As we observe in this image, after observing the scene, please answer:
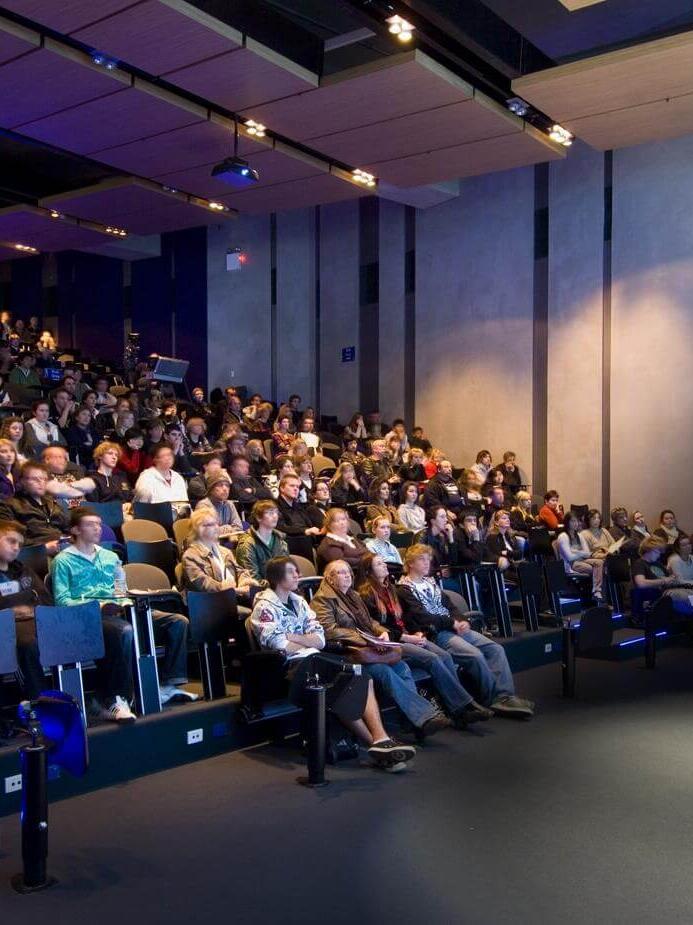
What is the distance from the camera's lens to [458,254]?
34.4 ft

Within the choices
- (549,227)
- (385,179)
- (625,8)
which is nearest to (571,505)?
(549,227)

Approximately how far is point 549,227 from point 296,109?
12.8 ft

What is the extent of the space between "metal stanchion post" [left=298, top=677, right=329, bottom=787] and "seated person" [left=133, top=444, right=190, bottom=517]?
2.41 meters

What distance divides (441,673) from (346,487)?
10.3 ft

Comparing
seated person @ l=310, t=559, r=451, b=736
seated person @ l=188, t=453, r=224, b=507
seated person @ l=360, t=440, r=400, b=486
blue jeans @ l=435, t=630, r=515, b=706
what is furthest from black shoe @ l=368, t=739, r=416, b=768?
seated person @ l=360, t=440, r=400, b=486

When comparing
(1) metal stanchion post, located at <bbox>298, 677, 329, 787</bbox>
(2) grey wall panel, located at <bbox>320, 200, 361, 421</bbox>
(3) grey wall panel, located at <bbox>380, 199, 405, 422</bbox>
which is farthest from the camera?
(2) grey wall panel, located at <bbox>320, 200, 361, 421</bbox>

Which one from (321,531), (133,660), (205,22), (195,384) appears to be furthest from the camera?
(195,384)

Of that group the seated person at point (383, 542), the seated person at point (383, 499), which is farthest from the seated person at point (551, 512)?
the seated person at point (383, 542)

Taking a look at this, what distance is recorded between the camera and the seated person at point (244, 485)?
6566mm

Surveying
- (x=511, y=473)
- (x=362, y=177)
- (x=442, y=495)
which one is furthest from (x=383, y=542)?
(x=362, y=177)

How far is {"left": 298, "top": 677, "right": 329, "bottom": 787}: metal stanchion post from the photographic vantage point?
3.66 metres

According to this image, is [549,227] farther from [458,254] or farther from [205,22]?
[205,22]

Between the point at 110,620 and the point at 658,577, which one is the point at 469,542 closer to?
the point at 658,577

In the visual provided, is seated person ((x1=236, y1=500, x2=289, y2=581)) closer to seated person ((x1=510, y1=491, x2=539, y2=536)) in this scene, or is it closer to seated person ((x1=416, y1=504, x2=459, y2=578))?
seated person ((x1=416, y1=504, x2=459, y2=578))
